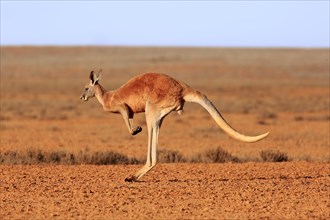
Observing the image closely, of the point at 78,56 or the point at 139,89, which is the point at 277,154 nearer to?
the point at 139,89

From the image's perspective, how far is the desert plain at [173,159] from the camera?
11180mm

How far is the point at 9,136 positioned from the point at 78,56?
93191 mm

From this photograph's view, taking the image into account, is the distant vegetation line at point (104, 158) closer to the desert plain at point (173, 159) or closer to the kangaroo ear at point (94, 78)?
the desert plain at point (173, 159)

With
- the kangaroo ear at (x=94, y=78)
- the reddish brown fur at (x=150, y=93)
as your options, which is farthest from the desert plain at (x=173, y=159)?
the kangaroo ear at (x=94, y=78)

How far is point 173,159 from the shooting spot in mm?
18406

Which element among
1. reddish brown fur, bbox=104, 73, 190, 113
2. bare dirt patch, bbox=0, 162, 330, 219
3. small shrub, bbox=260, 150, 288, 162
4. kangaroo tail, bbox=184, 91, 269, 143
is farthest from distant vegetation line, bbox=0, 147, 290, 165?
kangaroo tail, bbox=184, 91, 269, 143

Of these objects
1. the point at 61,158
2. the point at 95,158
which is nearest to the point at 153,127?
the point at 95,158

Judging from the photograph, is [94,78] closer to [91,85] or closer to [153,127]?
[91,85]

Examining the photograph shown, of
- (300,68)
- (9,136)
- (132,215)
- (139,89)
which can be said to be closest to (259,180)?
(139,89)

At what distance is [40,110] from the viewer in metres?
40.3

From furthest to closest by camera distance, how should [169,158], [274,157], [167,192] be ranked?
1. [274,157]
2. [169,158]
3. [167,192]

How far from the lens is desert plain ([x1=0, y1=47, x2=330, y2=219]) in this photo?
36.7ft

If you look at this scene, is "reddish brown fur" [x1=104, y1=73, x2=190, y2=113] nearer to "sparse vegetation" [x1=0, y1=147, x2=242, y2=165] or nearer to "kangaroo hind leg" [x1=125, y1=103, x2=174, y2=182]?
"kangaroo hind leg" [x1=125, y1=103, x2=174, y2=182]

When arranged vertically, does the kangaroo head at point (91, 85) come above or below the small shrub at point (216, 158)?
above
